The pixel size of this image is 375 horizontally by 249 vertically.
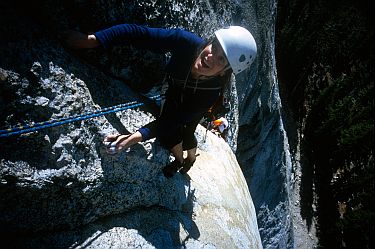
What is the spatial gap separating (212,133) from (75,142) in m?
2.63

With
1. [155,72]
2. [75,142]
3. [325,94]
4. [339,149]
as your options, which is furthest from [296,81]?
[75,142]

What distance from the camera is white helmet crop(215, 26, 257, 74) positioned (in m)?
2.38

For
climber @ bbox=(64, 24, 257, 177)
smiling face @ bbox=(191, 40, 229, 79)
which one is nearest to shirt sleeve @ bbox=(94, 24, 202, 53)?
climber @ bbox=(64, 24, 257, 177)

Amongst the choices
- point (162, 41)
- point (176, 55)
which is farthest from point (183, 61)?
point (162, 41)

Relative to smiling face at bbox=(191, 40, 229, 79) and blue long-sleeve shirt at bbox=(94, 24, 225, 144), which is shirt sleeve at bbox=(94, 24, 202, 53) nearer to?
blue long-sleeve shirt at bbox=(94, 24, 225, 144)

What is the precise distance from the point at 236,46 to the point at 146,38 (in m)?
0.74

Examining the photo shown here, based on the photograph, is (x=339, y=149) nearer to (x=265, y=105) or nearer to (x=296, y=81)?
(x=296, y=81)

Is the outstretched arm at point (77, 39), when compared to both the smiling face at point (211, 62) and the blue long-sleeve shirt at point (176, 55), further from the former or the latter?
the smiling face at point (211, 62)

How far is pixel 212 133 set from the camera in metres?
4.63

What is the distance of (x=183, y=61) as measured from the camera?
2488 millimetres

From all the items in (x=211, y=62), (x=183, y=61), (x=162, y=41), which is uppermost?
(x=162, y=41)

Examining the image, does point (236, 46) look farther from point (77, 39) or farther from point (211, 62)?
point (77, 39)

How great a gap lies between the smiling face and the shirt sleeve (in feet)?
0.42

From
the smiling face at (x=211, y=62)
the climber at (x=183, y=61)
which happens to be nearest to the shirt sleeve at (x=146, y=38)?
the climber at (x=183, y=61)
